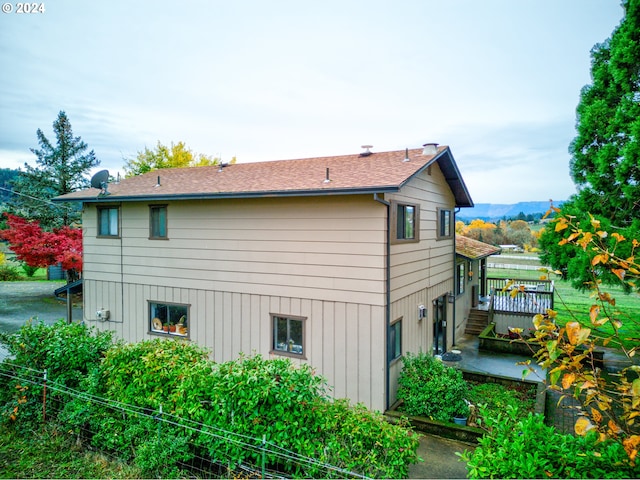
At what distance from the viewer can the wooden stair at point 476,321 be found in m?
15.6

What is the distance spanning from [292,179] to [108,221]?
6384 mm

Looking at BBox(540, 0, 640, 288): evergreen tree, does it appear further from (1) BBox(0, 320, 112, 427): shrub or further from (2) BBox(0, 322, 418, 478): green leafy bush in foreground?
(1) BBox(0, 320, 112, 427): shrub

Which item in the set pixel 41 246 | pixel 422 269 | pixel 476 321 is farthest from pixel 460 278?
pixel 41 246

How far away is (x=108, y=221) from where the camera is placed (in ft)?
39.2

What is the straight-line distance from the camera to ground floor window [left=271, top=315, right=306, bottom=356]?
8.97 m

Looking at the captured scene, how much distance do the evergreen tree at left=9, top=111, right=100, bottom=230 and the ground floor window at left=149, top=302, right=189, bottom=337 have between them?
16.5m

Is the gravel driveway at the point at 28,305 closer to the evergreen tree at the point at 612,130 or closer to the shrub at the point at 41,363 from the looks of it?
the shrub at the point at 41,363

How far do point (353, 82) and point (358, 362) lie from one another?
12.4 m

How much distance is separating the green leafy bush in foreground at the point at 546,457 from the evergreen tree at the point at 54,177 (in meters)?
26.2

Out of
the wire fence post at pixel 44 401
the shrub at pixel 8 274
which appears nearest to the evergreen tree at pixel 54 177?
the shrub at pixel 8 274

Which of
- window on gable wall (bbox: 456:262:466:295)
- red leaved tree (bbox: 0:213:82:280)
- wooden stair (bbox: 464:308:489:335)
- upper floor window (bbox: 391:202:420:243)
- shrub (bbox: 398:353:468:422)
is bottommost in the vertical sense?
wooden stair (bbox: 464:308:489:335)

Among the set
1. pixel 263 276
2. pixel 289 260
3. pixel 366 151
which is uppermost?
pixel 366 151


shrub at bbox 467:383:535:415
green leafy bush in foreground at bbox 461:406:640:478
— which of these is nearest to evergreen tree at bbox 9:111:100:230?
shrub at bbox 467:383:535:415

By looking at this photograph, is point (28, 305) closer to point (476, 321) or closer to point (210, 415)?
point (210, 415)
